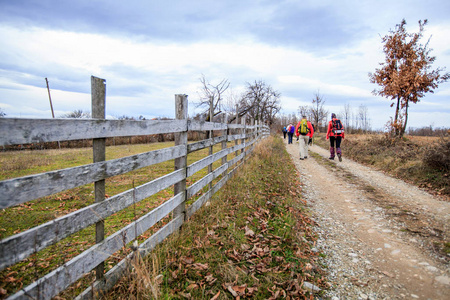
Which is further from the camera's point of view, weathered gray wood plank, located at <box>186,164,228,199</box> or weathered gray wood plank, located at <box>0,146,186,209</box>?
weathered gray wood plank, located at <box>186,164,228,199</box>

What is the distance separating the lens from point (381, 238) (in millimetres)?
4047

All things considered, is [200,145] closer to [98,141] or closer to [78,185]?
[98,141]

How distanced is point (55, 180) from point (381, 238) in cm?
477

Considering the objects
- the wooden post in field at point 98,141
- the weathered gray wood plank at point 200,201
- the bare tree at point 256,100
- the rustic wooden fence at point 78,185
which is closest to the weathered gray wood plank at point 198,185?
the weathered gray wood plank at point 200,201

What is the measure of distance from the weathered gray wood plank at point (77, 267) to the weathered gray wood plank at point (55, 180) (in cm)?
60

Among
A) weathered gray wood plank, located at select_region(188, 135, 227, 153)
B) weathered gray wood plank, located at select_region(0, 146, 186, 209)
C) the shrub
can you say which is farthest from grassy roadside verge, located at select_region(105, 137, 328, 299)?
the shrub

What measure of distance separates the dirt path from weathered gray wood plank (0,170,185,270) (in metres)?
2.66

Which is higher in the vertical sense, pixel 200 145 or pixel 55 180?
pixel 200 145

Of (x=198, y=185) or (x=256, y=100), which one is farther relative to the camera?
(x=256, y=100)

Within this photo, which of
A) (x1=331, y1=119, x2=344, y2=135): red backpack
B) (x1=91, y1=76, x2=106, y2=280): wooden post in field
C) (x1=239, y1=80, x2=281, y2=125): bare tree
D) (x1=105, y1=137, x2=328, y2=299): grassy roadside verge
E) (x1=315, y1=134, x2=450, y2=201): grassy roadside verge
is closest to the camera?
(x1=91, y1=76, x2=106, y2=280): wooden post in field

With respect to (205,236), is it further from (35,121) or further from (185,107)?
(35,121)

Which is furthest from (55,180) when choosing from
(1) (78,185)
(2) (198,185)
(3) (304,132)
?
(3) (304,132)

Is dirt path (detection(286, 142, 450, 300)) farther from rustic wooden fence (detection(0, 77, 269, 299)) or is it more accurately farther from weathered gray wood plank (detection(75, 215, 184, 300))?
rustic wooden fence (detection(0, 77, 269, 299))

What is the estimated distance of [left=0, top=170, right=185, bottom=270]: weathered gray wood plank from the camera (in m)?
1.51
